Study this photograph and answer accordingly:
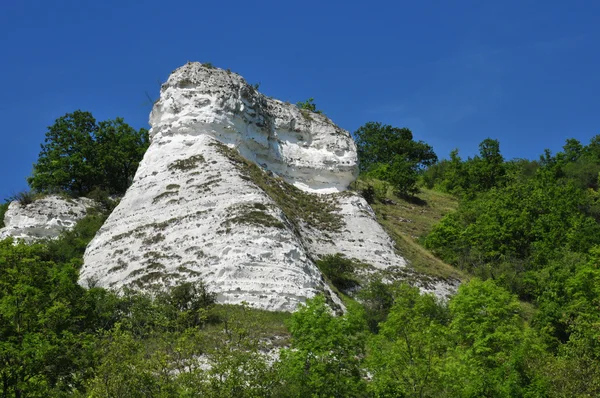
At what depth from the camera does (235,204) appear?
42.4 m

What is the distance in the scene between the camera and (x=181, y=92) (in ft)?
180

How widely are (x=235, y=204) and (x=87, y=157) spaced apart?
77.4 ft

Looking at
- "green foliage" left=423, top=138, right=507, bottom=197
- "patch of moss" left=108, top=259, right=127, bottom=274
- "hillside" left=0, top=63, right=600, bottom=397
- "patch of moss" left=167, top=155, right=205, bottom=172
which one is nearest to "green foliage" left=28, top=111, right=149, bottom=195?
"hillside" left=0, top=63, right=600, bottom=397

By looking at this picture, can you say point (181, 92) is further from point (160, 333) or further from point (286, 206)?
point (160, 333)

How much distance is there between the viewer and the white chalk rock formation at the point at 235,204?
122 ft

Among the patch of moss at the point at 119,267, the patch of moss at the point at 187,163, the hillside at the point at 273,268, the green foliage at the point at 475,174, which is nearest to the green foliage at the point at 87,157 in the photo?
the hillside at the point at 273,268

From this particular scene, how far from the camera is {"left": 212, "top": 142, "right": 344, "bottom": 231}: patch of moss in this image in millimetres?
49531

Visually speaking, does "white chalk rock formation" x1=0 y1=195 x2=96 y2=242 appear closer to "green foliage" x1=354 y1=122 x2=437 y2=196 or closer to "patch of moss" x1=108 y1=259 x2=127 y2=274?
"patch of moss" x1=108 y1=259 x2=127 y2=274

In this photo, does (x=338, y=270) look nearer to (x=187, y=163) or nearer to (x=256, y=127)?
(x=187, y=163)

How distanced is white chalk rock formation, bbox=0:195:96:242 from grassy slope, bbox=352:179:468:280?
2275 cm

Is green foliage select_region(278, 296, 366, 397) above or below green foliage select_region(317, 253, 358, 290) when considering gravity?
below

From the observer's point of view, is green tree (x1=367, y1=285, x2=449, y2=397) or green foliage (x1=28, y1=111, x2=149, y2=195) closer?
green tree (x1=367, y1=285, x2=449, y2=397)

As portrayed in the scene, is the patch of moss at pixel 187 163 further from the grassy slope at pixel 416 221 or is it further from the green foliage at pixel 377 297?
the green foliage at pixel 377 297

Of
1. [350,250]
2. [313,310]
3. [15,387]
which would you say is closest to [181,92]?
[350,250]
